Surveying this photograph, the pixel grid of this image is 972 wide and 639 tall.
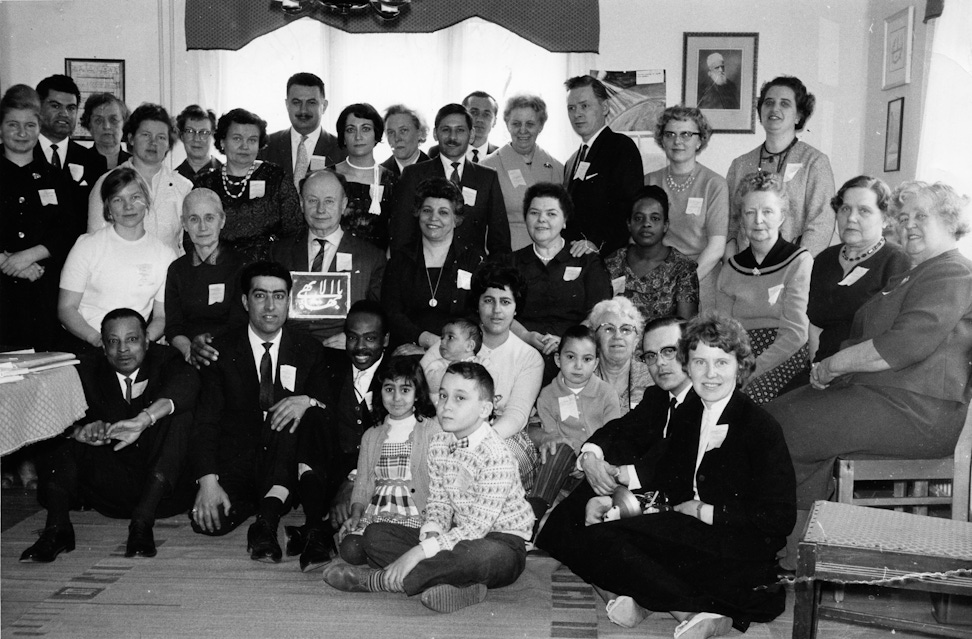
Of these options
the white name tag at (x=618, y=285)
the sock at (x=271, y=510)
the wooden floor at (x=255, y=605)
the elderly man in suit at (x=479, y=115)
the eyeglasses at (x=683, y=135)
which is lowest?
the wooden floor at (x=255, y=605)

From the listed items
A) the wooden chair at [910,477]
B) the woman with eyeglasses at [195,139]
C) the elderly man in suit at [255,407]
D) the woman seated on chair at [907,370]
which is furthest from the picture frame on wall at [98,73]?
the wooden chair at [910,477]

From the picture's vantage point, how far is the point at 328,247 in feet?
14.5

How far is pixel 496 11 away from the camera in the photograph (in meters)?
6.29

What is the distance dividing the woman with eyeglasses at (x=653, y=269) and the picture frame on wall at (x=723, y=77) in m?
2.23

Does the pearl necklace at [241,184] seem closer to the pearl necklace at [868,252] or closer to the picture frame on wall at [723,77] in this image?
the pearl necklace at [868,252]

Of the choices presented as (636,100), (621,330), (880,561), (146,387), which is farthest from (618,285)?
(636,100)

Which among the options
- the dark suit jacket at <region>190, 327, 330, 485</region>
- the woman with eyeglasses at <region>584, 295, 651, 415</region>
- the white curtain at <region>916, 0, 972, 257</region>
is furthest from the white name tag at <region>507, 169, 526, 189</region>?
the white curtain at <region>916, 0, 972, 257</region>

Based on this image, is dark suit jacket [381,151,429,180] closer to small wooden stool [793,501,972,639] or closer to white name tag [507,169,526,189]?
white name tag [507,169,526,189]

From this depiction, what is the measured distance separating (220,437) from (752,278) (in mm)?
2363

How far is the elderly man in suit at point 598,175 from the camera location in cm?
477

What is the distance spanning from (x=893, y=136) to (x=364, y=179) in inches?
125

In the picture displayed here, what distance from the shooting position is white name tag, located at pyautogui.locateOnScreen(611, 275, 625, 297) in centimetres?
438

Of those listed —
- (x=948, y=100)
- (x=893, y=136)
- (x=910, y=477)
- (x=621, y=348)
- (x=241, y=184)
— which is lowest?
(x=910, y=477)

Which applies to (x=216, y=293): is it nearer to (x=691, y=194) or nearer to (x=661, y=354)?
(x=661, y=354)
